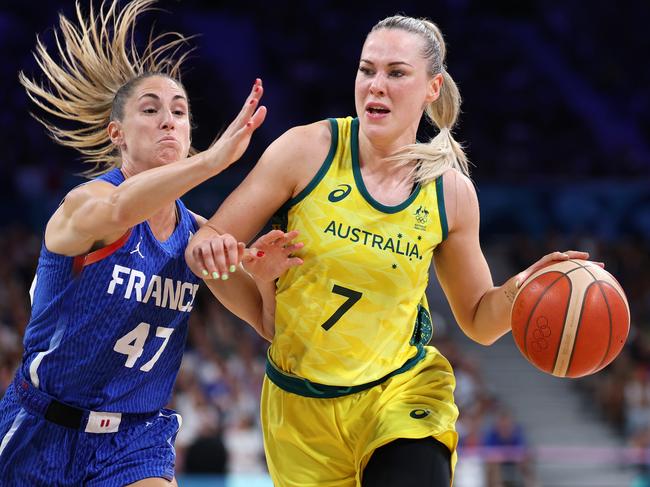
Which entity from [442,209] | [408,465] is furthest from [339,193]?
[408,465]

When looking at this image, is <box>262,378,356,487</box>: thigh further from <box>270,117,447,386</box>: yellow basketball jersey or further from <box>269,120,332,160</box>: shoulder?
<box>269,120,332,160</box>: shoulder

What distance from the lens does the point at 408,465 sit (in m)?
3.52

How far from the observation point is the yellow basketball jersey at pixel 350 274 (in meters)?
3.66

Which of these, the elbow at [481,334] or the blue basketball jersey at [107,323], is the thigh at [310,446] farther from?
the elbow at [481,334]

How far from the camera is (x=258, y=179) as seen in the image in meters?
3.63

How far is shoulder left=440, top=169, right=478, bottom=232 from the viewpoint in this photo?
3818 mm

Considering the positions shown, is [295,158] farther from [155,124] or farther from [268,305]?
[268,305]

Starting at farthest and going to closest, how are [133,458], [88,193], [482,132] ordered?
[482,132], [133,458], [88,193]

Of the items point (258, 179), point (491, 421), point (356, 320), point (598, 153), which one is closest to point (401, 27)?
point (258, 179)

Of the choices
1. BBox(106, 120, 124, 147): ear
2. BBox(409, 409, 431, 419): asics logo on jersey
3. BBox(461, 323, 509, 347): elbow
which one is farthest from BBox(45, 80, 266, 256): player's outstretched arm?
BBox(461, 323, 509, 347): elbow

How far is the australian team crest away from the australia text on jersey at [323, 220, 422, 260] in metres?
0.09

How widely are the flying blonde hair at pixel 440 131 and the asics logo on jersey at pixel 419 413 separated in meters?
0.85

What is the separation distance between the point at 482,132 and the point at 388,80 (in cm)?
1131

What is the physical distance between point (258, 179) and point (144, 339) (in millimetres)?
701
